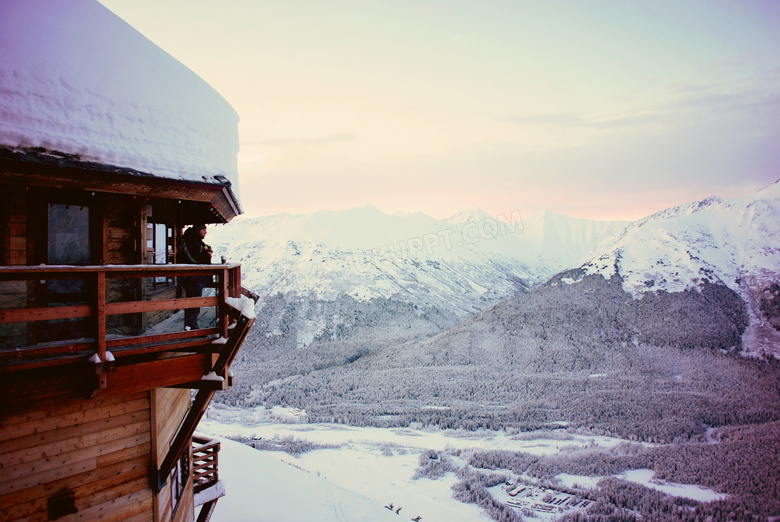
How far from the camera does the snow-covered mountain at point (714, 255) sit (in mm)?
58594

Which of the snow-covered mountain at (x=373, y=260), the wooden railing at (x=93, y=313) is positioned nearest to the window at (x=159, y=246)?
the wooden railing at (x=93, y=313)

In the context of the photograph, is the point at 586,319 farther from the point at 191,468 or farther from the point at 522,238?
the point at 522,238

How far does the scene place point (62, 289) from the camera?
20.0 feet

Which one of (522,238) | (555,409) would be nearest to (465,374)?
(555,409)

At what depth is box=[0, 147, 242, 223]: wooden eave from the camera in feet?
16.3

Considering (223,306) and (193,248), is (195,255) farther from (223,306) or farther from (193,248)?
(223,306)

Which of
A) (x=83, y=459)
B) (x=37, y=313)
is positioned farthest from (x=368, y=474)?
(x=37, y=313)

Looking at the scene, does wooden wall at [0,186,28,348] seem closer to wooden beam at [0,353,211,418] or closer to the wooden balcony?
the wooden balcony

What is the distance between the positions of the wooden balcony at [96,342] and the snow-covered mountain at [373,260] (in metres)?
75.0

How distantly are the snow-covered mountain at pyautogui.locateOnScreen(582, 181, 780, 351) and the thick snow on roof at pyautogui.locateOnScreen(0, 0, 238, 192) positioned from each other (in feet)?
216

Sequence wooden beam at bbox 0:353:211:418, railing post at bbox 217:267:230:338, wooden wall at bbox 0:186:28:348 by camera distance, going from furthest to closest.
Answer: railing post at bbox 217:267:230:338 < wooden wall at bbox 0:186:28:348 < wooden beam at bbox 0:353:211:418

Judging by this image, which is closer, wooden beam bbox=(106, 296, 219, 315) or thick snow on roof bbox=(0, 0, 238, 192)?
wooden beam bbox=(106, 296, 219, 315)

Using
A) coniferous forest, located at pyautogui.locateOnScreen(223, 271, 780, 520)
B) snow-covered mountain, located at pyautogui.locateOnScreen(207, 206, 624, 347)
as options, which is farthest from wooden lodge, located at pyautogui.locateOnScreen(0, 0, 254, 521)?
snow-covered mountain, located at pyautogui.locateOnScreen(207, 206, 624, 347)

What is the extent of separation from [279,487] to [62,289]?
18.9 meters
